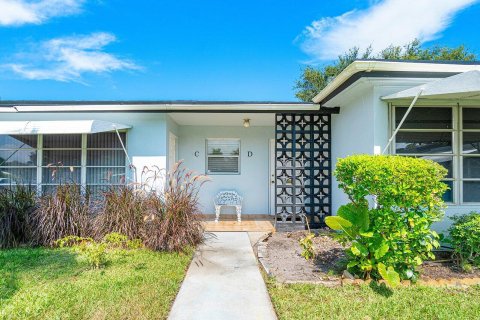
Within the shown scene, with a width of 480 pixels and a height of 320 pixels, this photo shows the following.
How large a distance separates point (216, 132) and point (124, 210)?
463 cm

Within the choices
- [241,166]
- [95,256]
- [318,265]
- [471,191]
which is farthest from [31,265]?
[471,191]

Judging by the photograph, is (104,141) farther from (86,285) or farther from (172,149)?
(86,285)

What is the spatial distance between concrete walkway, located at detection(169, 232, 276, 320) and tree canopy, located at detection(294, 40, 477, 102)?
19893 millimetres

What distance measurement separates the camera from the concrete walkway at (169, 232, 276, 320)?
11.1 ft

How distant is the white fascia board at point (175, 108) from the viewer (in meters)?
7.25

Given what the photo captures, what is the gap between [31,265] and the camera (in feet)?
16.4

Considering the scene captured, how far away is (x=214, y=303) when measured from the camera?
3633 millimetres

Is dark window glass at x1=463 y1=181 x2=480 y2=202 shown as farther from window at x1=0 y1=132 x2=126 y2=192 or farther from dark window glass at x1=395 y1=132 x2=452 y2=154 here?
window at x1=0 y1=132 x2=126 y2=192

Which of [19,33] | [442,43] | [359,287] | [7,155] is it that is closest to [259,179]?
[359,287]

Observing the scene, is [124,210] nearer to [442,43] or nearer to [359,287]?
[359,287]

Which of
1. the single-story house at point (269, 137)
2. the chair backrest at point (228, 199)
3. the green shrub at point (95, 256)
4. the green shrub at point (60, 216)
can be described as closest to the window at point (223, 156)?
the single-story house at point (269, 137)

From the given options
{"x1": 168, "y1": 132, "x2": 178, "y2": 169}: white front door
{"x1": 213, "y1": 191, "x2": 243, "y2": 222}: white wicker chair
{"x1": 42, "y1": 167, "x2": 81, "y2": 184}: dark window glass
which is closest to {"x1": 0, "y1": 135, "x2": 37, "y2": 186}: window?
{"x1": 42, "y1": 167, "x2": 81, "y2": 184}: dark window glass

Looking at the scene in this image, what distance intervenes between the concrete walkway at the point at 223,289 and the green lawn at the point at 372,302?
247mm

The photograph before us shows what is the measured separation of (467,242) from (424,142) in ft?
6.61
